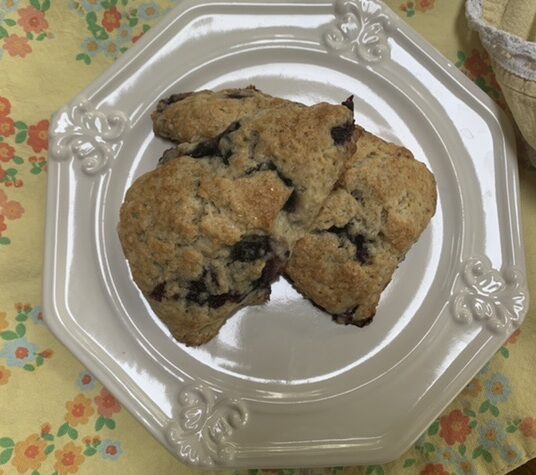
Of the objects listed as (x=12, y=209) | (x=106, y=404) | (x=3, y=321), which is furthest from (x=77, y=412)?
(x=12, y=209)

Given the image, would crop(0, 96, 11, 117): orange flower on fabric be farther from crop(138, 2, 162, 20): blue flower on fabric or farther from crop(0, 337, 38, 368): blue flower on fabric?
crop(0, 337, 38, 368): blue flower on fabric

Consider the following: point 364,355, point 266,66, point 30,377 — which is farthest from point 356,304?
point 30,377

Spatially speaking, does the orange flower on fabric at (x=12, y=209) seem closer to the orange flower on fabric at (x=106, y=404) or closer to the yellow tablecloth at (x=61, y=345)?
the yellow tablecloth at (x=61, y=345)

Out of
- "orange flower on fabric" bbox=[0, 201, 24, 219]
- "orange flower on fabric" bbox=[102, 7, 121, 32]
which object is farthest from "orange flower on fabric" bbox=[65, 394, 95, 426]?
"orange flower on fabric" bbox=[102, 7, 121, 32]

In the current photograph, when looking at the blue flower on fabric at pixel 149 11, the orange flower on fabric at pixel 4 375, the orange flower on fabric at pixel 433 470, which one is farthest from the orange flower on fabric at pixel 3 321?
the orange flower on fabric at pixel 433 470

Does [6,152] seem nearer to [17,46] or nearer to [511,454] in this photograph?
[17,46]

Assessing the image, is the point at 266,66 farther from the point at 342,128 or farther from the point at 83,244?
the point at 83,244

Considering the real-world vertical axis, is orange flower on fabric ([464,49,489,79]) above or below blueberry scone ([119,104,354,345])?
above
